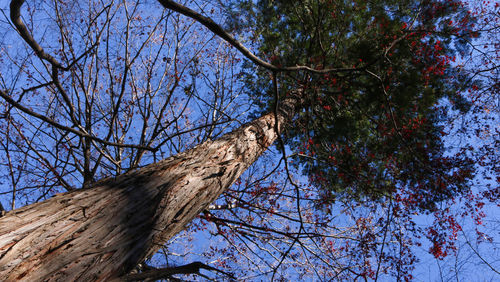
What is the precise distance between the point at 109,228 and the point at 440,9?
643 centimetres

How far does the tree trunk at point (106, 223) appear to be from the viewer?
0.95 m

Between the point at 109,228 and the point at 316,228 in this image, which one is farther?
the point at 316,228

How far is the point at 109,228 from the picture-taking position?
3.89 feet

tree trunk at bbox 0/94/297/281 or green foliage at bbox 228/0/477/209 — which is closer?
tree trunk at bbox 0/94/297/281

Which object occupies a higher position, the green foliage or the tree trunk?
the green foliage

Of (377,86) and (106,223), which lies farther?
(377,86)

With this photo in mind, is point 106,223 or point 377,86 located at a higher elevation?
point 377,86

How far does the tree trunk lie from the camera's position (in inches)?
37.2

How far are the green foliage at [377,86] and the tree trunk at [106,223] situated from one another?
3.21m

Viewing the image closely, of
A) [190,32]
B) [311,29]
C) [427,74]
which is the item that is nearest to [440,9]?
[427,74]

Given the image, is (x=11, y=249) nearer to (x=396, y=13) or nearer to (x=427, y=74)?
(x=427, y=74)

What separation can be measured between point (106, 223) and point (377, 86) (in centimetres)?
511

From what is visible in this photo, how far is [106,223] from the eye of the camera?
46.9 inches

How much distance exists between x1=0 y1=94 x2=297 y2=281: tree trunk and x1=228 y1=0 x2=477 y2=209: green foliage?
10.5 ft
